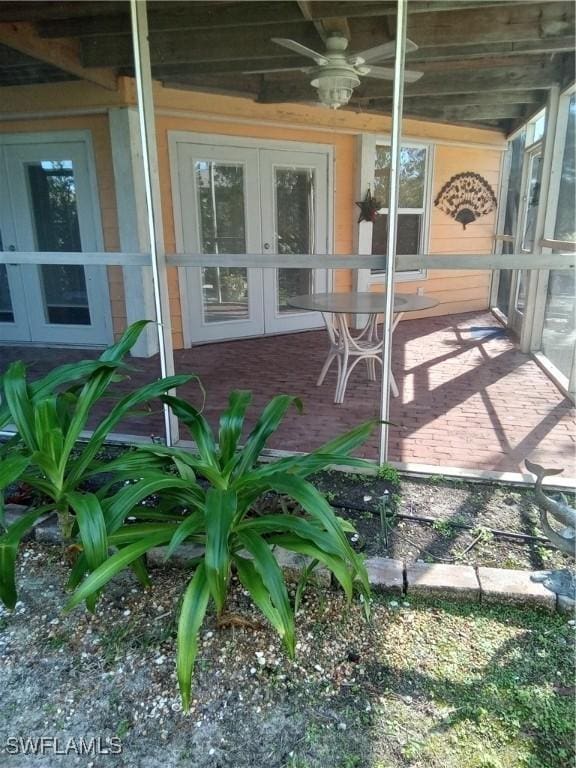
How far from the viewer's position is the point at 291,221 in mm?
5605

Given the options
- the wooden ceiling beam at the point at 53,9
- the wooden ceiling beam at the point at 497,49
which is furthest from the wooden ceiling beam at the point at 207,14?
the wooden ceiling beam at the point at 497,49

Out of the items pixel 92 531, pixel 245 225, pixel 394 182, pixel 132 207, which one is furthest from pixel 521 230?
pixel 92 531

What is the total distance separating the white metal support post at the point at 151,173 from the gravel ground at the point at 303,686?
1308 millimetres

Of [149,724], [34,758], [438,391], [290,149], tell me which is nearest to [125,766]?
[149,724]

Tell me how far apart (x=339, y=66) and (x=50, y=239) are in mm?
3262

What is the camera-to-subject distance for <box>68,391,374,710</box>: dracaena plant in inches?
54.9

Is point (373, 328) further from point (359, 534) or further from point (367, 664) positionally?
point (367, 664)

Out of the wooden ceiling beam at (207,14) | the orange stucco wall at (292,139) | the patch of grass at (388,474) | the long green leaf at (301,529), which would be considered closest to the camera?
the long green leaf at (301,529)

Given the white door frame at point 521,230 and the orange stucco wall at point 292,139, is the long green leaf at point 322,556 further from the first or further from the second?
the white door frame at point 521,230

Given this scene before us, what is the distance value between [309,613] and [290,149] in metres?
4.84

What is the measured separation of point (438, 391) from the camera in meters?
3.91

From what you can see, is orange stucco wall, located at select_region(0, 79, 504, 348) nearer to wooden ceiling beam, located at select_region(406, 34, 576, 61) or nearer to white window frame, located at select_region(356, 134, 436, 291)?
white window frame, located at select_region(356, 134, 436, 291)

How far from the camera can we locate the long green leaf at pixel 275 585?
1.37m

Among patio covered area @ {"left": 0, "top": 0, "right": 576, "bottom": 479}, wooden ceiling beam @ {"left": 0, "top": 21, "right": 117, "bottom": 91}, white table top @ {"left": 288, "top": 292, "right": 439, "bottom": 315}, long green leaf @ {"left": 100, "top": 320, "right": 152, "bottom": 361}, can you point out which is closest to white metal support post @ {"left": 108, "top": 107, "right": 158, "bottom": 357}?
patio covered area @ {"left": 0, "top": 0, "right": 576, "bottom": 479}
